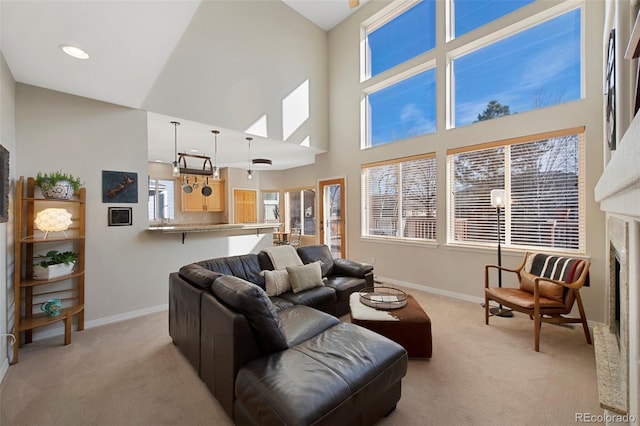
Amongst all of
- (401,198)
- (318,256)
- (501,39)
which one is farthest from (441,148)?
(318,256)

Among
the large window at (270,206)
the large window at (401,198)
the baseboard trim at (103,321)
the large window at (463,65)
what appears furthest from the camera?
the large window at (270,206)

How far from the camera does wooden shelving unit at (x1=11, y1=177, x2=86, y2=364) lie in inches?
97.0

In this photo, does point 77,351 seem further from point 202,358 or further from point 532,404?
point 532,404

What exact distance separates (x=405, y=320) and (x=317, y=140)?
421 cm

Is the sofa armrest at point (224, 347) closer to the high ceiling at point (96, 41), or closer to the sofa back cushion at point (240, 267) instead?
the sofa back cushion at point (240, 267)

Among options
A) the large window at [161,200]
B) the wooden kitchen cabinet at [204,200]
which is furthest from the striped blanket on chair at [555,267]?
the large window at [161,200]

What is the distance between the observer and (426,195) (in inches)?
177

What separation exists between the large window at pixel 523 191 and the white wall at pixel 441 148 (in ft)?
0.41

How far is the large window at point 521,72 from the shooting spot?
3199 millimetres

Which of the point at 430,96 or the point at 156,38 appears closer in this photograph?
the point at 156,38

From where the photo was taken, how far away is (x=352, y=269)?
12.2 ft

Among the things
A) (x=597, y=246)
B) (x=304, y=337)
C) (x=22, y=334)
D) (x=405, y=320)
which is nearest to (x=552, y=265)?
(x=597, y=246)

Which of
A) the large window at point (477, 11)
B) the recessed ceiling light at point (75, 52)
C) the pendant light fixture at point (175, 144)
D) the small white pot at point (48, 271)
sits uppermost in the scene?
the large window at point (477, 11)

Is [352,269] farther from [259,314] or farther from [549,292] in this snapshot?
[259,314]
